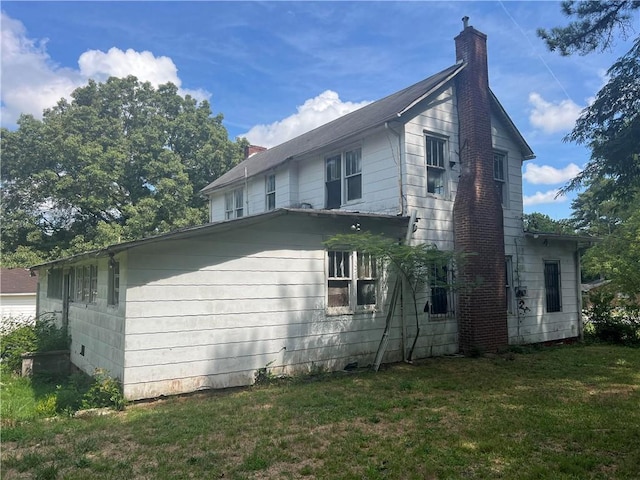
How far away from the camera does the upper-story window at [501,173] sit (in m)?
12.9

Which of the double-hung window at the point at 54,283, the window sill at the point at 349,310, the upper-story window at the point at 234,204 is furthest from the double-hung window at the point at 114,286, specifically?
the upper-story window at the point at 234,204

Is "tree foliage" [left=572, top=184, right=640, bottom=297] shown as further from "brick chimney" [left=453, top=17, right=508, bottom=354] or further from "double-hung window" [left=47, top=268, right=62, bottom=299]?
"double-hung window" [left=47, top=268, right=62, bottom=299]

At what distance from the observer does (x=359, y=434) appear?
5.30 metres

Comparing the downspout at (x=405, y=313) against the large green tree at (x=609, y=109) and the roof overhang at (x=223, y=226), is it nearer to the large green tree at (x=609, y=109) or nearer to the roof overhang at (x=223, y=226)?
the roof overhang at (x=223, y=226)

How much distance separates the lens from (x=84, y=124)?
3086cm

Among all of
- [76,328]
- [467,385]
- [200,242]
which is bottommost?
[467,385]

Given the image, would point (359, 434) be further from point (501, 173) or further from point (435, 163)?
point (501, 173)

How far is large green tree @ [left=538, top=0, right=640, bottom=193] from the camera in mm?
9883

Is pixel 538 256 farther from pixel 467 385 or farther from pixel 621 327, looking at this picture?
pixel 467 385

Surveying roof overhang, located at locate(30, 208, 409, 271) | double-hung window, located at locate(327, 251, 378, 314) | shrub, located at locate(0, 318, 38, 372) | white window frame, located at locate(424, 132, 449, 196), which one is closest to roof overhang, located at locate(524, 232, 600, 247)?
white window frame, located at locate(424, 132, 449, 196)

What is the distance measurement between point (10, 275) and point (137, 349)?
19672 millimetres

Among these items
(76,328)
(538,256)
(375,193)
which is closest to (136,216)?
(76,328)

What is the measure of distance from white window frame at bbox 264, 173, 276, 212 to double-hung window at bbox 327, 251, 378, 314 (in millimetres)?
5879

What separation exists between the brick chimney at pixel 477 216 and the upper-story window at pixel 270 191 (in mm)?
6421
